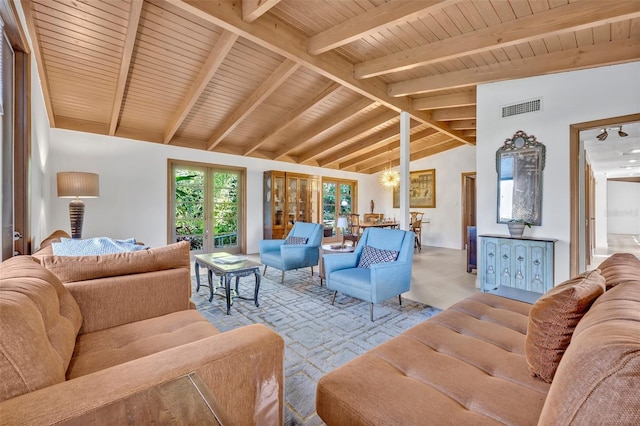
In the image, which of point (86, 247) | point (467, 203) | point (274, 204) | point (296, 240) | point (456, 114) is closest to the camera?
point (86, 247)

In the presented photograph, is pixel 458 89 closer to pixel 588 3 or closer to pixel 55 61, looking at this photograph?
pixel 588 3

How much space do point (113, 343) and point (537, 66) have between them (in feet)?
15.8

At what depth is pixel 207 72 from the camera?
3.46 metres

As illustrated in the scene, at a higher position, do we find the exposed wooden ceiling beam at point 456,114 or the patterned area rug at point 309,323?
the exposed wooden ceiling beam at point 456,114

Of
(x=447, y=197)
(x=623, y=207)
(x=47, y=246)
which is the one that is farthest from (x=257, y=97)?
(x=623, y=207)

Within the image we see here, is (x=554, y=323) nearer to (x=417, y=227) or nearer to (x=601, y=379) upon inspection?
(x=601, y=379)

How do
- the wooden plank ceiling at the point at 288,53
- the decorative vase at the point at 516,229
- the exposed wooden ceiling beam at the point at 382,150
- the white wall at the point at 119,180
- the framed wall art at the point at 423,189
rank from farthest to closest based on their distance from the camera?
1. the framed wall art at the point at 423,189
2. the exposed wooden ceiling beam at the point at 382,150
3. the white wall at the point at 119,180
4. the decorative vase at the point at 516,229
5. the wooden plank ceiling at the point at 288,53

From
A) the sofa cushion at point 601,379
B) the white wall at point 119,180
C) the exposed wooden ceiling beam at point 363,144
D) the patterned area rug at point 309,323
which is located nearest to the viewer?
the sofa cushion at point 601,379

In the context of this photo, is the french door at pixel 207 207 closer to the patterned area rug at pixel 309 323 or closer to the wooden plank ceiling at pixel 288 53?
the wooden plank ceiling at pixel 288 53

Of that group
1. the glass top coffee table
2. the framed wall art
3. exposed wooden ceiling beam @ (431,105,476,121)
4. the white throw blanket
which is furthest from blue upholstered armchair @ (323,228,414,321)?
the framed wall art

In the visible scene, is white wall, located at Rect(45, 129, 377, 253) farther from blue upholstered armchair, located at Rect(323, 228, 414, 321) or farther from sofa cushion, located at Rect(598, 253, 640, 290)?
sofa cushion, located at Rect(598, 253, 640, 290)

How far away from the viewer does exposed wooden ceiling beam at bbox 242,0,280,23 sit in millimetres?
2418

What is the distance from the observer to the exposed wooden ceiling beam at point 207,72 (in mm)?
3020

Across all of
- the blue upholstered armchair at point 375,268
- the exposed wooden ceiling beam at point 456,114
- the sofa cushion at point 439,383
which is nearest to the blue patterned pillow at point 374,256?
the blue upholstered armchair at point 375,268
